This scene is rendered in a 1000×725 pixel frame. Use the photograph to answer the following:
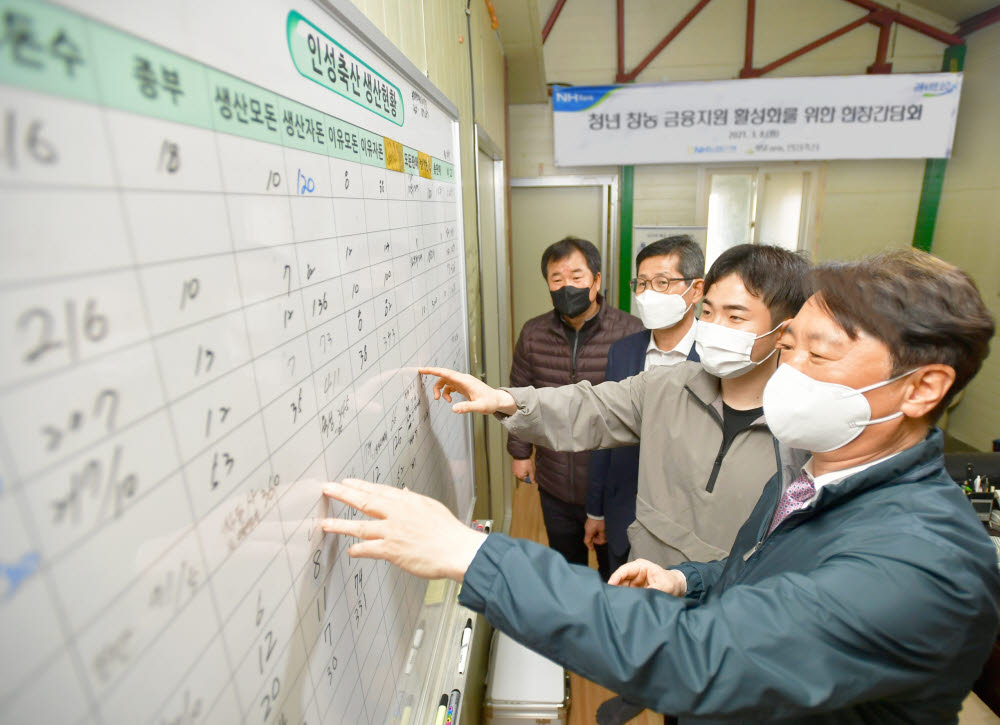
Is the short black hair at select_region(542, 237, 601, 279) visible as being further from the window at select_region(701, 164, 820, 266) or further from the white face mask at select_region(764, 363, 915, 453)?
the window at select_region(701, 164, 820, 266)

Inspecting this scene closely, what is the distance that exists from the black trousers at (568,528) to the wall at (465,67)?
1.05 ft

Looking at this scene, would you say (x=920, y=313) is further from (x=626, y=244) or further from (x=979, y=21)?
(x=979, y=21)

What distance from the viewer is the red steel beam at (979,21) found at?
357cm

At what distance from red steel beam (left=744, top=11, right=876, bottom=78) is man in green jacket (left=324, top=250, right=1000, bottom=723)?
13.9ft

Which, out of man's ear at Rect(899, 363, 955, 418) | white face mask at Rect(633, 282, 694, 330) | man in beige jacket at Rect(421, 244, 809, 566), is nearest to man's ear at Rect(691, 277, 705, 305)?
white face mask at Rect(633, 282, 694, 330)

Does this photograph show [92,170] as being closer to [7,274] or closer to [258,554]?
[7,274]

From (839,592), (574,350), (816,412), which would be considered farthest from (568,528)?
(839,592)

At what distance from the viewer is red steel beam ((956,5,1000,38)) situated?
11.7ft

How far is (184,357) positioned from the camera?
40 centimetres

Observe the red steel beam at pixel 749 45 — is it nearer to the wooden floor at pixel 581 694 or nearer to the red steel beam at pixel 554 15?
the red steel beam at pixel 554 15

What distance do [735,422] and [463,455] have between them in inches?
30.7

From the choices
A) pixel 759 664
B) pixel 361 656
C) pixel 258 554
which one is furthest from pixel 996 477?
pixel 258 554

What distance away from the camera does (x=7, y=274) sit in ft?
0.87

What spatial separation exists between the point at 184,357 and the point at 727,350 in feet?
3.83
